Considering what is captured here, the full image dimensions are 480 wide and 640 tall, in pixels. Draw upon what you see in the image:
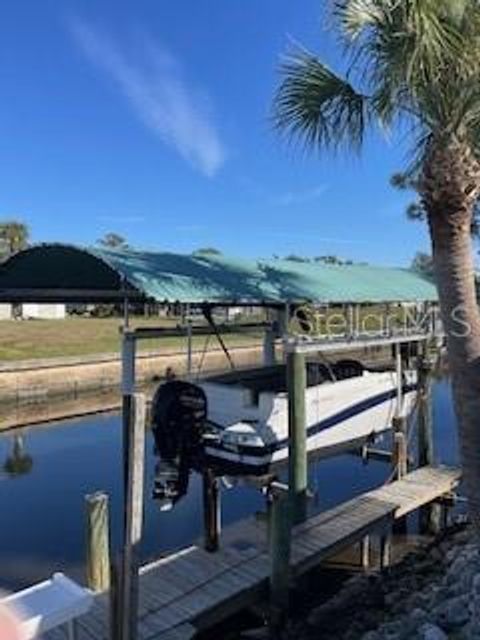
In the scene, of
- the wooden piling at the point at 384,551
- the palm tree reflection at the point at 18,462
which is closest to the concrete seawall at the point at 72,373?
the palm tree reflection at the point at 18,462

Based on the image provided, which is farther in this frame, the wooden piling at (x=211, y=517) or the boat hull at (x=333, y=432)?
the boat hull at (x=333, y=432)

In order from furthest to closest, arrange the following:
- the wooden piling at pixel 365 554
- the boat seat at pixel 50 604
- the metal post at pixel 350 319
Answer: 1. the metal post at pixel 350 319
2. the wooden piling at pixel 365 554
3. the boat seat at pixel 50 604

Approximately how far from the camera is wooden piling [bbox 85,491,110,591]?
1048cm

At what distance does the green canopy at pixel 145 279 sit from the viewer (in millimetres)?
10250

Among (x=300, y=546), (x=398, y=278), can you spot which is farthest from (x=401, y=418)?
(x=300, y=546)

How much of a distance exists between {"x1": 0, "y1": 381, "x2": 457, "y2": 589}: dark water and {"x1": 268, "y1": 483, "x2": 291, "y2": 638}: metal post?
464 centimetres

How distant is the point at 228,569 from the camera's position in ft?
34.1

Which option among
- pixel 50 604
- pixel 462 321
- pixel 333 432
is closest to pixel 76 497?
pixel 333 432

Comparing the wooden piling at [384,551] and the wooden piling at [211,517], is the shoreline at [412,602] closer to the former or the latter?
the wooden piling at [384,551]

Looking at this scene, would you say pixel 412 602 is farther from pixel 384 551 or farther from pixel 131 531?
pixel 384 551

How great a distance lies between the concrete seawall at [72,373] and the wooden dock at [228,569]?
702 inches

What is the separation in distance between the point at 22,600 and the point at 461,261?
19.8 ft

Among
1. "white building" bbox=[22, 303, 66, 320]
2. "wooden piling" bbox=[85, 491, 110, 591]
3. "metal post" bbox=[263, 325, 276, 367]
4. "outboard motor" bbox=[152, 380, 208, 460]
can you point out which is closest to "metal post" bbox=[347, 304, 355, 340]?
"metal post" bbox=[263, 325, 276, 367]

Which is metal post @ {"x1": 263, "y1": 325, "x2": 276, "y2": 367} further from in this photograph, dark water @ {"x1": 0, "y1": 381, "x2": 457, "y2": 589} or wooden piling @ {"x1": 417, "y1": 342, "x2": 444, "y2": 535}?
wooden piling @ {"x1": 417, "y1": 342, "x2": 444, "y2": 535}
